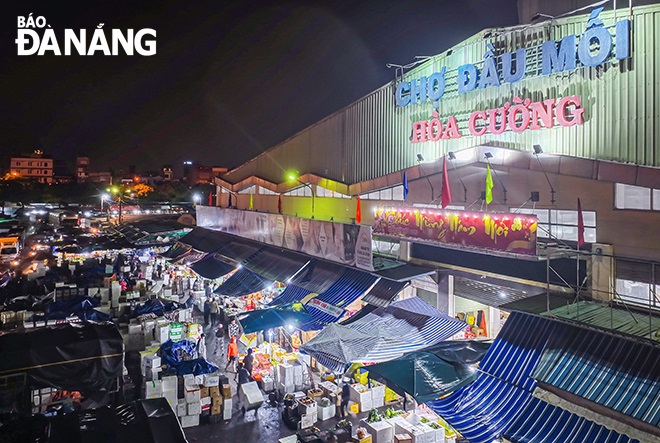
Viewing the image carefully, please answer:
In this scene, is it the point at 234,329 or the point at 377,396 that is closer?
the point at 377,396

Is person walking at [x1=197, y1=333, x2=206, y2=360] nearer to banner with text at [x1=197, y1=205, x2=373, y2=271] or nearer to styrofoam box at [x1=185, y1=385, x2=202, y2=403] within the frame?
styrofoam box at [x1=185, y1=385, x2=202, y2=403]

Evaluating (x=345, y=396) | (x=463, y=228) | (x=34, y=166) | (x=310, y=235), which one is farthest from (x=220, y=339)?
(x=34, y=166)

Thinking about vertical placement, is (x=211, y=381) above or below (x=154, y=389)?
above

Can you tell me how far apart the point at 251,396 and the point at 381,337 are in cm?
536

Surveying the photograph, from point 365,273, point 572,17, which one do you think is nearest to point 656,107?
point 572,17

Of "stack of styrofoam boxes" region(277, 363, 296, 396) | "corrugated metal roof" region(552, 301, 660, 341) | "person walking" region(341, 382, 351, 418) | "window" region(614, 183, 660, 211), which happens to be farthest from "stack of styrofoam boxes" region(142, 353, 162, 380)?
"window" region(614, 183, 660, 211)

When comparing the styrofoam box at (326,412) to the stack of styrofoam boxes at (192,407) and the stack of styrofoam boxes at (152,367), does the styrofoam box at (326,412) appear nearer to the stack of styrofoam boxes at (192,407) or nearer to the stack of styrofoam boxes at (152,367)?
the stack of styrofoam boxes at (192,407)

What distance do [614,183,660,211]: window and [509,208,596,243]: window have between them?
759 mm

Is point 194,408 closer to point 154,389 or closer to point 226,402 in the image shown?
point 226,402

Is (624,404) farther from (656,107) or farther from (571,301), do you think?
(656,107)

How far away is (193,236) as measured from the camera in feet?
125

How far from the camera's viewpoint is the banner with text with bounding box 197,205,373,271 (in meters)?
17.7

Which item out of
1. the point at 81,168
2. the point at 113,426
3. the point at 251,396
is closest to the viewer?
the point at 113,426

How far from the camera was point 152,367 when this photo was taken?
52.3 ft
